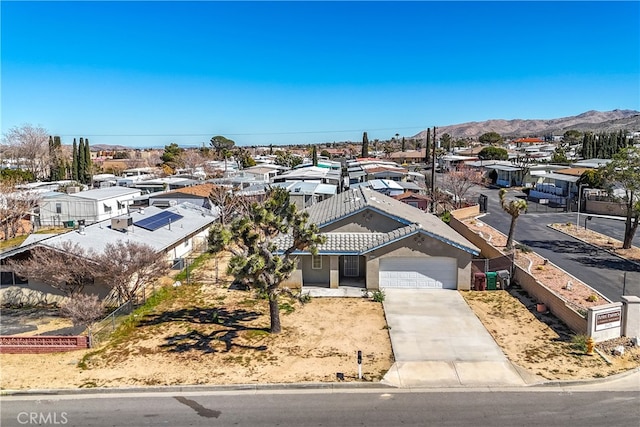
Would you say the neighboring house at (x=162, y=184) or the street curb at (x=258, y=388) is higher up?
the neighboring house at (x=162, y=184)

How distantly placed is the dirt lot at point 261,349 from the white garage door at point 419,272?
7.87ft

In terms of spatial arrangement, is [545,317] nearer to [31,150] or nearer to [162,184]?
[162,184]

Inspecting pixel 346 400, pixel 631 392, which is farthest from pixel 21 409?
pixel 631 392

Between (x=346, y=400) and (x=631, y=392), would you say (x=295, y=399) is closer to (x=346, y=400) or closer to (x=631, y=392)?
(x=346, y=400)

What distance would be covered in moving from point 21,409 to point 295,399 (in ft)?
27.3

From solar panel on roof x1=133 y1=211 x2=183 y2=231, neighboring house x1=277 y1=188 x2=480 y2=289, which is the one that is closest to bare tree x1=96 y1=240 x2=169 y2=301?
neighboring house x1=277 y1=188 x2=480 y2=289

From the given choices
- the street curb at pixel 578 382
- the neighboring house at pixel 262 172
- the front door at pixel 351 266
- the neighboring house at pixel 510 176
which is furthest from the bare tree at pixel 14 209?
the neighboring house at pixel 510 176

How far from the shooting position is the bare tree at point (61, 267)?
20.7 m

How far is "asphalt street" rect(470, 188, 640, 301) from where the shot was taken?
81.7 ft

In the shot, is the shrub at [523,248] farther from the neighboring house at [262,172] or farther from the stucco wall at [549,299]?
the neighboring house at [262,172]

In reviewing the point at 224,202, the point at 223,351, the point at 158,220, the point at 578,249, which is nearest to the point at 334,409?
the point at 223,351

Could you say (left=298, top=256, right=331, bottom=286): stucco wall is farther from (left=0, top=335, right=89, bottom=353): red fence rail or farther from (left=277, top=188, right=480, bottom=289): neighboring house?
(left=0, top=335, right=89, bottom=353): red fence rail

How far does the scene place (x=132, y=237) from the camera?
27.0m

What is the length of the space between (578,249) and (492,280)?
11.9 meters
